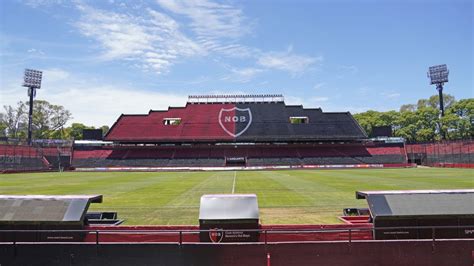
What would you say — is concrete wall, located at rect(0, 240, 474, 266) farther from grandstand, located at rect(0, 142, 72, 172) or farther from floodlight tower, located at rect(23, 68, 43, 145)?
floodlight tower, located at rect(23, 68, 43, 145)

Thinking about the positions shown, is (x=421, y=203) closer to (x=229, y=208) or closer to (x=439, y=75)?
(x=229, y=208)

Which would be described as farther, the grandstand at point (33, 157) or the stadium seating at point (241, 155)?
the stadium seating at point (241, 155)

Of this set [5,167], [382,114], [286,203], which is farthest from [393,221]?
[382,114]

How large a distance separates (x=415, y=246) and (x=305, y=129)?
70.2 metres

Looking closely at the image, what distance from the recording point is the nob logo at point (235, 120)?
79.0 m

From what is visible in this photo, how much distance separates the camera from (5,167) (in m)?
56.0

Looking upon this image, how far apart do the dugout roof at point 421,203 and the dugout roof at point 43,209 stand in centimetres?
862

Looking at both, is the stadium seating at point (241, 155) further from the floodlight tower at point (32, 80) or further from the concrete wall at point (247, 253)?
the concrete wall at point (247, 253)

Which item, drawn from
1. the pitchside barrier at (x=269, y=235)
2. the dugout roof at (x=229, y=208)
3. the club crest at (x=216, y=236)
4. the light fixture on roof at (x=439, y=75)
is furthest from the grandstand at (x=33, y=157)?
the light fixture on roof at (x=439, y=75)

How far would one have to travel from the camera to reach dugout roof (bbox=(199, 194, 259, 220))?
32.3 feet

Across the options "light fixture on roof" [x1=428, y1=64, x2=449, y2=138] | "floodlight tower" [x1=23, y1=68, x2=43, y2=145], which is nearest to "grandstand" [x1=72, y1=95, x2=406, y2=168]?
"floodlight tower" [x1=23, y1=68, x2=43, y2=145]

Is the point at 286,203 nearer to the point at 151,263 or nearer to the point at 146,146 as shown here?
the point at 151,263

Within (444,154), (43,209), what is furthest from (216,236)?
(444,154)

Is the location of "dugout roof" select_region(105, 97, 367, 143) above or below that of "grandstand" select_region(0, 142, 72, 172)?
above
